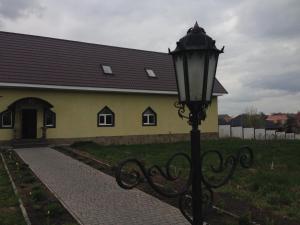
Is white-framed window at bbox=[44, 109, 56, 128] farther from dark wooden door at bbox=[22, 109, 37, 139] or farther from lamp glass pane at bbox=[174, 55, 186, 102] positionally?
lamp glass pane at bbox=[174, 55, 186, 102]

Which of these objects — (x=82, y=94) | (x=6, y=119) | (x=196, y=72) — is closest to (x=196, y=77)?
(x=196, y=72)

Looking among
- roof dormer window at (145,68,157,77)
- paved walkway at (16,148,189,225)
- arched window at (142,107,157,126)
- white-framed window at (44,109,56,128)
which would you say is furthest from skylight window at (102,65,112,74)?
paved walkway at (16,148,189,225)

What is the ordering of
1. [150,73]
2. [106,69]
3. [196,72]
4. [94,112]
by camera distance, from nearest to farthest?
1. [196,72]
2. [94,112]
3. [106,69]
4. [150,73]

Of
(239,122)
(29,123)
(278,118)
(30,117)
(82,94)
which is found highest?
(82,94)

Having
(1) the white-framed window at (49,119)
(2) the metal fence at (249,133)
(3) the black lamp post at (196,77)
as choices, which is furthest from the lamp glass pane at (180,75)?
(2) the metal fence at (249,133)

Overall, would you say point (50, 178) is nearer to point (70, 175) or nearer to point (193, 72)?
point (70, 175)

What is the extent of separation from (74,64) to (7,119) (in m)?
5.36

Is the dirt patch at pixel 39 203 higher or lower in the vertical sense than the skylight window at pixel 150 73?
lower

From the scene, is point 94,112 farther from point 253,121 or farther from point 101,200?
point 253,121

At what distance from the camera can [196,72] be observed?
11.8 feet

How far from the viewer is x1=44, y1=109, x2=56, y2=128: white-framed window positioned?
20953 mm

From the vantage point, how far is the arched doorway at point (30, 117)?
19969 millimetres

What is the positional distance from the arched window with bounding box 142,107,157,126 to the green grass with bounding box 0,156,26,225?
15390 millimetres

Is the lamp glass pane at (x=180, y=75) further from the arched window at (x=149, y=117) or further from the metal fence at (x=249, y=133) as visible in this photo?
the metal fence at (x=249, y=133)
